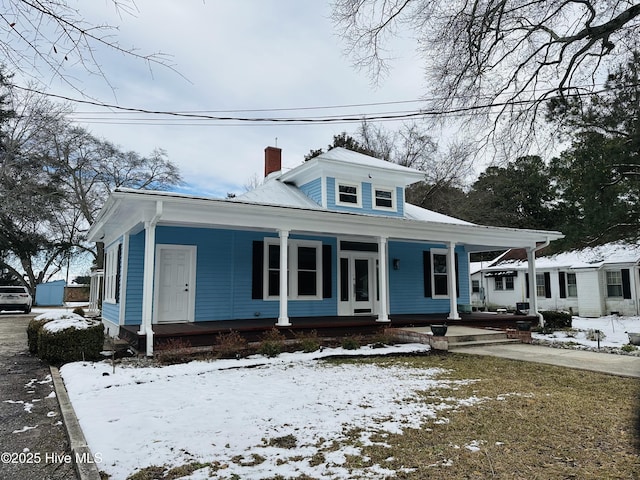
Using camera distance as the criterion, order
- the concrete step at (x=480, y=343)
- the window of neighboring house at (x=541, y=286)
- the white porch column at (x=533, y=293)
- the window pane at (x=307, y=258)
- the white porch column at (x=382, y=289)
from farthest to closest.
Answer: the window of neighboring house at (x=541, y=286) → the white porch column at (x=533, y=293) → the window pane at (x=307, y=258) → the white porch column at (x=382, y=289) → the concrete step at (x=480, y=343)

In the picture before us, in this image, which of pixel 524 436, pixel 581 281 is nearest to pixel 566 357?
pixel 524 436

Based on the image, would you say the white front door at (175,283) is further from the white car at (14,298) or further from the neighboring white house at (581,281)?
the neighboring white house at (581,281)

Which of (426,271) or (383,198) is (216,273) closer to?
(383,198)

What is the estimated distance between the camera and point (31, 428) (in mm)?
4625

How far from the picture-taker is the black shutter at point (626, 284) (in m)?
19.5

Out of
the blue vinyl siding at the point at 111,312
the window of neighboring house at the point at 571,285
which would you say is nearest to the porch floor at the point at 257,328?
the blue vinyl siding at the point at 111,312

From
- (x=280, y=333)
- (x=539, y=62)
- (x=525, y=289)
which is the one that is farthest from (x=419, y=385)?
(x=525, y=289)

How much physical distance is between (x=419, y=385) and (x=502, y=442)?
Answer: 2.33 metres

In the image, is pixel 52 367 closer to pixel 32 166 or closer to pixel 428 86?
pixel 428 86

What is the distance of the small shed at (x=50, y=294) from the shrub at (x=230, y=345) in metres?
27.1

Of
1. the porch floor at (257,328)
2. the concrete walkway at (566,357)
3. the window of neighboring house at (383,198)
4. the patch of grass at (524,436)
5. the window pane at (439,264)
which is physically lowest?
the patch of grass at (524,436)

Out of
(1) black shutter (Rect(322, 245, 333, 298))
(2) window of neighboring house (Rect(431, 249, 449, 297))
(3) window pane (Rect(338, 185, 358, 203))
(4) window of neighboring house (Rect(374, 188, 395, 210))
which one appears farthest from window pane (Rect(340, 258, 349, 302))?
(2) window of neighboring house (Rect(431, 249, 449, 297))

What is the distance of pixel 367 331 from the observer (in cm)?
1067

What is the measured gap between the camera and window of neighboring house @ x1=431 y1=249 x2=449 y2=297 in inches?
570
